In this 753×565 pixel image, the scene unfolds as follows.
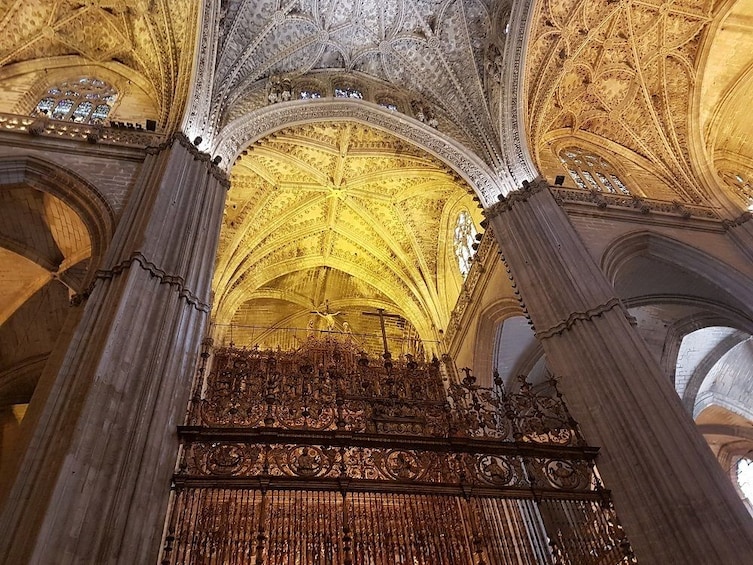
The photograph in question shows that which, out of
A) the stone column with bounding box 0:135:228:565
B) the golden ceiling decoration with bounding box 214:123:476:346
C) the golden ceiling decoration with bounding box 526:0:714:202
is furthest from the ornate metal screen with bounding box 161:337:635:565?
the golden ceiling decoration with bounding box 526:0:714:202

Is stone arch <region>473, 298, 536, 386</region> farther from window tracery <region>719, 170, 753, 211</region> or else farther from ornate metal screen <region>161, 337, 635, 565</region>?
window tracery <region>719, 170, 753, 211</region>

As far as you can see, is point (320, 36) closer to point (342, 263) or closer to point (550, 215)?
point (342, 263)

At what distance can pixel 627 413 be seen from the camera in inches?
273

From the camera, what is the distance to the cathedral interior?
565 centimetres

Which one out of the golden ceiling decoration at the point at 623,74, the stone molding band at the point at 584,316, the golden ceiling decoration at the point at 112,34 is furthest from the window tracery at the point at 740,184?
the golden ceiling decoration at the point at 112,34

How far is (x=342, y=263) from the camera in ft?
53.6

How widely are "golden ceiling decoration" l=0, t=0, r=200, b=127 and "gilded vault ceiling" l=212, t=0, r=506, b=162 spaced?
4.88 ft

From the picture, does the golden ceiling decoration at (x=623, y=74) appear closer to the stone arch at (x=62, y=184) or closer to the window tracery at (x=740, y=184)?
the window tracery at (x=740, y=184)

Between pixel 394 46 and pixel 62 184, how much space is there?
29.2 feet

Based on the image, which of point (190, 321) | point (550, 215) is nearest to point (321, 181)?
point (550, 215)

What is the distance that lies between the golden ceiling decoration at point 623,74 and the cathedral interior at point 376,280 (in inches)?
2.8

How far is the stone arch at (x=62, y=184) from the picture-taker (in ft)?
26.2

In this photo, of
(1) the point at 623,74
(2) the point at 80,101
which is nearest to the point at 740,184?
(1) the point at 623,74

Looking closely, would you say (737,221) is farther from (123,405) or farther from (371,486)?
(123,405)
